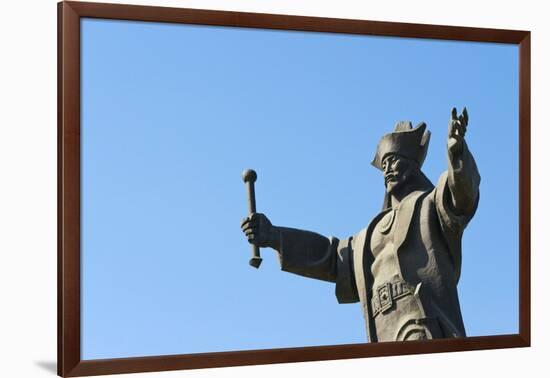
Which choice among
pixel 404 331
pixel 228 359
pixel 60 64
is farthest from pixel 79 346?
pixel 404 331

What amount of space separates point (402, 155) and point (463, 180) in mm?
487

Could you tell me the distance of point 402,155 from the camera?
7.57 meters

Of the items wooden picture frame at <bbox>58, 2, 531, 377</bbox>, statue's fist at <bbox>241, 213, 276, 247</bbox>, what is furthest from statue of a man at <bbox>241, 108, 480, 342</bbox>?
wooden picture frame at <bbox>58, 2, 531, 377</bbox>

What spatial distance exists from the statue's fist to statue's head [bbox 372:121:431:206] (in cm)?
69

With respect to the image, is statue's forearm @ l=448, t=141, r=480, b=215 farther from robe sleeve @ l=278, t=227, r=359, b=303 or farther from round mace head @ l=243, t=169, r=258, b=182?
round mace head @ l=243, t=169, r=258, b=182

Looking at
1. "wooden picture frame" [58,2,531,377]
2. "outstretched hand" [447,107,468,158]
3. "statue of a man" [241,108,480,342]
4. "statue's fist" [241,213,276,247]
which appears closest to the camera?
"wooden picture frame" [58,2,531,377]

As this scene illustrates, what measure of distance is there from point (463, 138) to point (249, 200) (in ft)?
3.66

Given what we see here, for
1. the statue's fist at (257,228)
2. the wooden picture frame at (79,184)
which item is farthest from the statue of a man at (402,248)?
the wooden picture frame at (79,184)

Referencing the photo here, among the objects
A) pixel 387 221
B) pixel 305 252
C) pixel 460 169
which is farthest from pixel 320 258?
pixel 460 169

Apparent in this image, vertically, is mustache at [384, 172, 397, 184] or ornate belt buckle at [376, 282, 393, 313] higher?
mustache at [384, 172, 397, 184]

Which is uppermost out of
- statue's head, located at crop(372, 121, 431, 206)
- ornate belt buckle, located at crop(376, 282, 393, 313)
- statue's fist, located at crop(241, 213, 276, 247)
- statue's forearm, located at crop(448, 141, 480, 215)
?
statue's head, located at crop(372, 121, 431, 206)

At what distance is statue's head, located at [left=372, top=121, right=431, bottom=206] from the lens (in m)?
7.51

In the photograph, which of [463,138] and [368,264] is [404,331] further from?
[463,138]

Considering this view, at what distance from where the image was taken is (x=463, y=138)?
23.4ft
